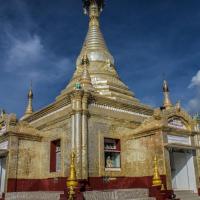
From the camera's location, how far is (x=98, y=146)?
18078 mm

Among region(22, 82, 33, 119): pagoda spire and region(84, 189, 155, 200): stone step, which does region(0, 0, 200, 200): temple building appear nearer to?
region(84, 189, 155, 200): stone step

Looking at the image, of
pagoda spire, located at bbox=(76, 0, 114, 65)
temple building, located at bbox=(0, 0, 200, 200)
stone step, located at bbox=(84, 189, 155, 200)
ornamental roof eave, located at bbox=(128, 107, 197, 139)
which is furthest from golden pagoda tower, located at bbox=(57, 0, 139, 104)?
stone step, located at bbox=(84, 189, 155, 200)

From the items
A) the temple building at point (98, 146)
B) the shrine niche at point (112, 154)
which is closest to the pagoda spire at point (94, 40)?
the temple building at point (98, 146)

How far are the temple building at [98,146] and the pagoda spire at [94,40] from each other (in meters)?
7.94

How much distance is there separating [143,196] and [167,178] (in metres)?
1.69

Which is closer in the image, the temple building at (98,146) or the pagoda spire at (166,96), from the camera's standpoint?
the temple building at (98,146)

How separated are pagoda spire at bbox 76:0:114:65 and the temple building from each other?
794 cm

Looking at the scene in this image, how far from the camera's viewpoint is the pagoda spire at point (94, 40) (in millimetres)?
27538

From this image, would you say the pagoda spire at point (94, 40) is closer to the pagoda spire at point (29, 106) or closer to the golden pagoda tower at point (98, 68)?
the golden pagoda tower at point (98, 68)

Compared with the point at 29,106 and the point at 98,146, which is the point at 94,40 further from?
the point at 98,146

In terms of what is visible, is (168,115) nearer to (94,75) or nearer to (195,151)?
(195,151)

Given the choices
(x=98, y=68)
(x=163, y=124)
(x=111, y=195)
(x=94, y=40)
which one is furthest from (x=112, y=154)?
(x=94, y=40)

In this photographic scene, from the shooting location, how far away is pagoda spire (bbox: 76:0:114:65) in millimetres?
27538

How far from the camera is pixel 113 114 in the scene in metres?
20.0
